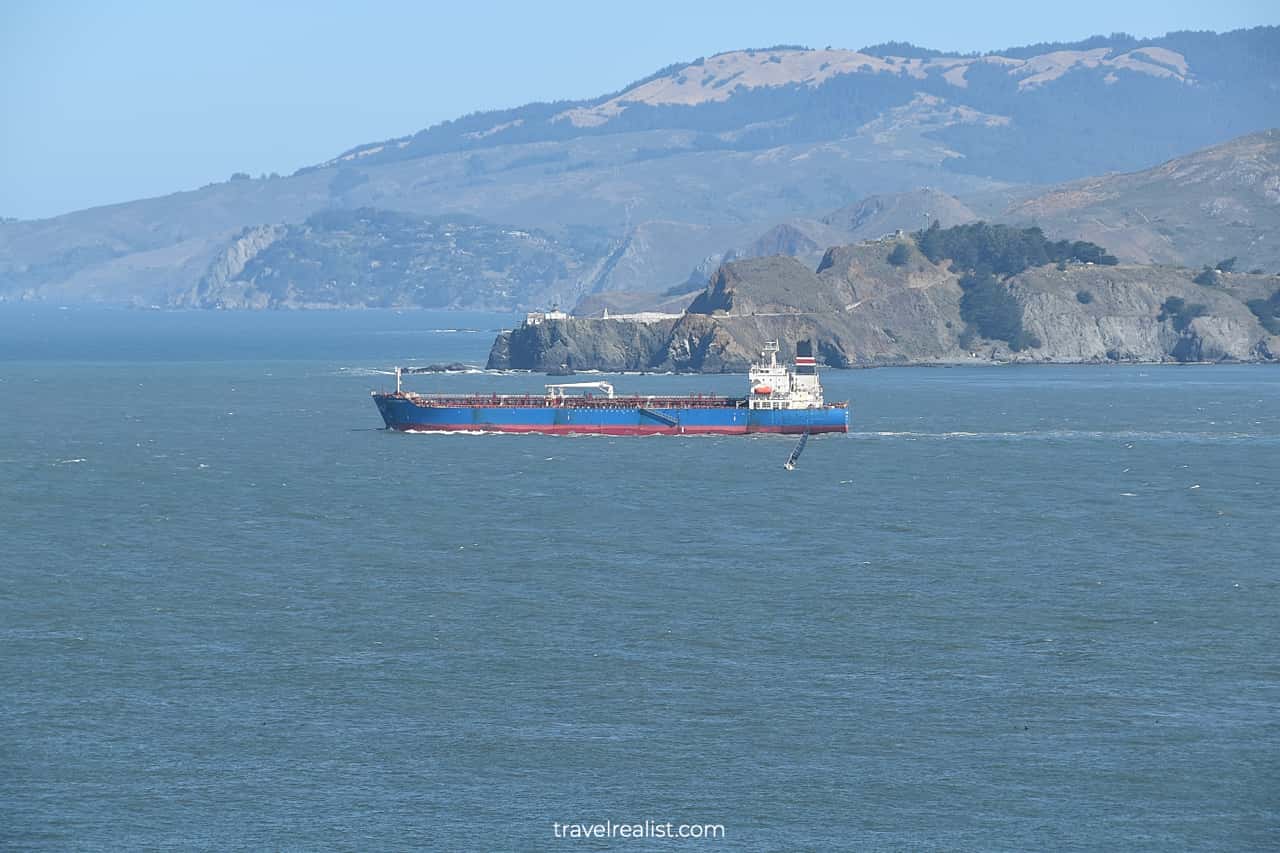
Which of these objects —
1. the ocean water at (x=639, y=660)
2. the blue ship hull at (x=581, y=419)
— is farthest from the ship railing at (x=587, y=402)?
the ocean water at (x=639, y=660)

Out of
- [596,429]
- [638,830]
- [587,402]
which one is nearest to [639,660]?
[638,830]

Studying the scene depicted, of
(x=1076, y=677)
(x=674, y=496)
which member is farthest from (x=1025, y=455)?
(x=1076, y=677)

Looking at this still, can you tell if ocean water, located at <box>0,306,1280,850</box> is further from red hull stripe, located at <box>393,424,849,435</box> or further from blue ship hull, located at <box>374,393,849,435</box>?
red hull stripe, located at <box>393,424,849,435</box>

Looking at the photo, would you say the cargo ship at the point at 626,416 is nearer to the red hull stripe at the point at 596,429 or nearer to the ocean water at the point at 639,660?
the red hull stripe at the point at 596,429

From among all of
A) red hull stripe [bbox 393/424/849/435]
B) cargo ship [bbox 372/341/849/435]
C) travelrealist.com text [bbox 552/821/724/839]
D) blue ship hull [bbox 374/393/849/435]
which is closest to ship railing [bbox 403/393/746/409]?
cargo ship [bbox 372/341/849/435]

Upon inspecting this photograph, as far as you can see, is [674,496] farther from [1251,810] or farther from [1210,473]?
[1251,810]
